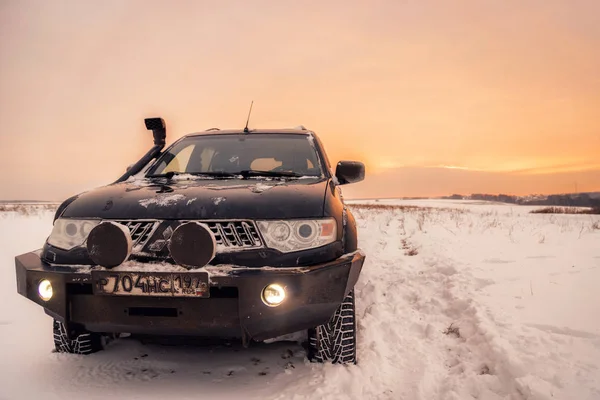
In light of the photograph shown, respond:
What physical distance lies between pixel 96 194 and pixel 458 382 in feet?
8.56

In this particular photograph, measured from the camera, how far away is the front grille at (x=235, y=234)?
2248 mm

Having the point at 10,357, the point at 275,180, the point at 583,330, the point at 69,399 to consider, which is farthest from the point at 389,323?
the point at 10,357

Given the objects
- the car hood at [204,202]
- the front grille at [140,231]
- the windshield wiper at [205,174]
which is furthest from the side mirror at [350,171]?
Result: the front grille at [140,231]

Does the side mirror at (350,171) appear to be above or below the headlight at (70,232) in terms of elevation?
above

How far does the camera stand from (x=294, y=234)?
229 centimetres

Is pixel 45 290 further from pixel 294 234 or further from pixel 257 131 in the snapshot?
pixel 257 131

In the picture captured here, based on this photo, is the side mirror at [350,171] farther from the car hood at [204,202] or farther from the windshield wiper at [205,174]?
the windshield wiper at [205,174]

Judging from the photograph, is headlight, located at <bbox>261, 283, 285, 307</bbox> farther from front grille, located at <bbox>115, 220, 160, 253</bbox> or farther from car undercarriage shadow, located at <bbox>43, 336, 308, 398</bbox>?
front grille, located at <bbox>115, 220, 160, 253</bbox>

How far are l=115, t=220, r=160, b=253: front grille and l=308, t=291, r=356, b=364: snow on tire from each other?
1.24 meters

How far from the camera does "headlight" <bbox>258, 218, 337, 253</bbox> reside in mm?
2260

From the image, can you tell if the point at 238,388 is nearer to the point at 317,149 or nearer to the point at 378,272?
the point at 317,149

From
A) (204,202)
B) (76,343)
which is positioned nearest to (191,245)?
(204,202)

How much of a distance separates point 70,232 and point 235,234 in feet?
3.44

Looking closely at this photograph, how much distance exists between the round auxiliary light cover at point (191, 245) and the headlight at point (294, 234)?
0.32 metres
